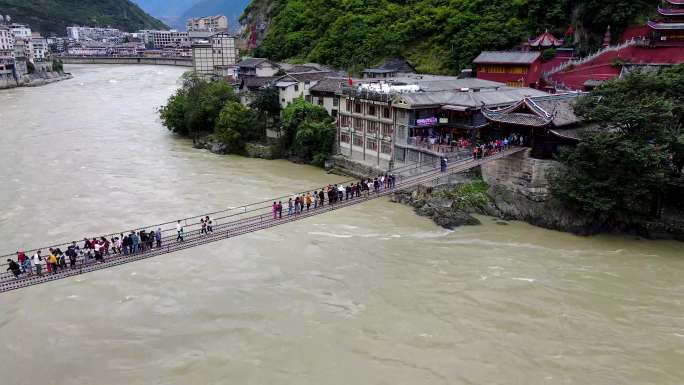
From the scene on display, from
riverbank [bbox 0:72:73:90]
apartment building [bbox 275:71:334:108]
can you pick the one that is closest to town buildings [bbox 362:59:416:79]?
apartment building [bbox 275:71:334:108]

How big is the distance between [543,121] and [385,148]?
9.19m

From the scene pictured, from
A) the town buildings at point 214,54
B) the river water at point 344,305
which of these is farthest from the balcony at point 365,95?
the town buildings at point 214,54

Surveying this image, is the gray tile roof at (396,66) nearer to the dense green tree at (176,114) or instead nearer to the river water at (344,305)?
the dense green tree at (176,114)

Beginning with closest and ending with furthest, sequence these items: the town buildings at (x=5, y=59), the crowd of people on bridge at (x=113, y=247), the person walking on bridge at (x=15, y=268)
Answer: the person walking on bridge at (x=15, y=268), the crowd of people on bridge at (x=113, y=247), the town buildings at (x=5, y=59)

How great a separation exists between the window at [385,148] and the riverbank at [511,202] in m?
3.64

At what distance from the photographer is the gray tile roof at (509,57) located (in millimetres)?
37188

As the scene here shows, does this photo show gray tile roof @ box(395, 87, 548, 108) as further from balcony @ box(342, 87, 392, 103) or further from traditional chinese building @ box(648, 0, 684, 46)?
traditional chinese building @ box(648, 0, 684, 46)

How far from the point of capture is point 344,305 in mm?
17000

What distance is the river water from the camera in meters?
13.9

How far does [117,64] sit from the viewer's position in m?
129

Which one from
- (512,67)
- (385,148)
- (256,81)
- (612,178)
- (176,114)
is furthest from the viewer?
(256,81)

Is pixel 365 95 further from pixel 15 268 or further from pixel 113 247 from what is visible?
pixel 15 268

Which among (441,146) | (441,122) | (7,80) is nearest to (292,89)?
(441,122)

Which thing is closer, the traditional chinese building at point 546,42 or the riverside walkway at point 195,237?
the riverside walkway at point 195,237
